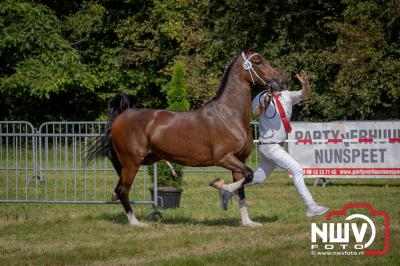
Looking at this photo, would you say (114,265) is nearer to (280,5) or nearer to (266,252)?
(266,252)

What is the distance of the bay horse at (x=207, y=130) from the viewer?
1182 centimetres

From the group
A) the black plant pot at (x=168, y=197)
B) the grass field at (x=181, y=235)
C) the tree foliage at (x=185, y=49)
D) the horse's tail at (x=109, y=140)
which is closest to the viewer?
the grass field at (x=181, y=235)

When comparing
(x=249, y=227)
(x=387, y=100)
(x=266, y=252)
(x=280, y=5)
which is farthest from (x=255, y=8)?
(x=266, y=252)

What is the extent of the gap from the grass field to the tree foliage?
44.2 feet

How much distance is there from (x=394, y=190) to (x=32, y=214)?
8510mm

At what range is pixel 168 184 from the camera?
623 inches

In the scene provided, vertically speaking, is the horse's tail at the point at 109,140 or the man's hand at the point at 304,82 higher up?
the man's hand at the point at 304,82

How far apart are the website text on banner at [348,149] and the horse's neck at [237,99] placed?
717 cm

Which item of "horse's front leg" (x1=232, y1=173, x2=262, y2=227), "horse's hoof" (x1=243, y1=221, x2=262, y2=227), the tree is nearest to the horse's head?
"horse's front leg" (x1=232, y1=173, x2=262, y2=227)

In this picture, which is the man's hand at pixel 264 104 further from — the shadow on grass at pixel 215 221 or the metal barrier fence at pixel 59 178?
the metal barrier fence at pixel 59 178

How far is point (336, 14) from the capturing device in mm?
33562

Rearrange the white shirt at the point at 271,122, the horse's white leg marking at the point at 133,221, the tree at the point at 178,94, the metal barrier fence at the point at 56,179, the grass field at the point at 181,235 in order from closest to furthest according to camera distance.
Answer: the grass field at the point at 181,235 → the white shirt at the point at 271,122 → the horse's white leg marking at the point at 133,221 → the metal barrier fence at the point at 56,179 → the tree at the point at 178,94

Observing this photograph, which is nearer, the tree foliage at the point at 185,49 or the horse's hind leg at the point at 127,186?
the horse's hind leg at the point at 127,186
